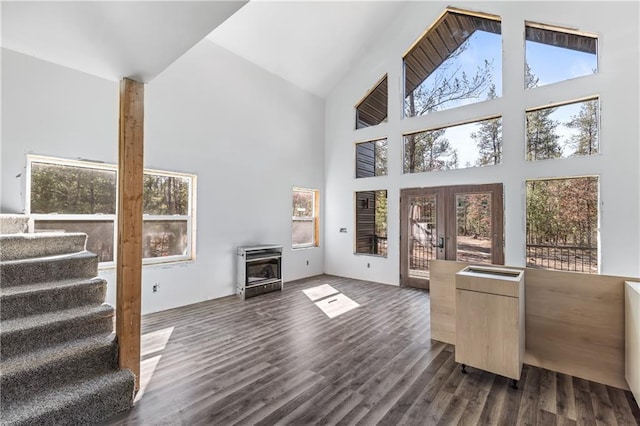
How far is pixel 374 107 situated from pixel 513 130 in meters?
2.86

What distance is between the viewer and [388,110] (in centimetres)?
624

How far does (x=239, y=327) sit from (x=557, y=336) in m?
3.45

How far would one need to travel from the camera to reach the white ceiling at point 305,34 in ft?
15.8

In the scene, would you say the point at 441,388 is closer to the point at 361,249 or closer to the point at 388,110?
the point at 361,249

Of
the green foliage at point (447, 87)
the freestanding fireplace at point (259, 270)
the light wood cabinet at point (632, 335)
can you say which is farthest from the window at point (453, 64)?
the freestanding fireplace at point (259, 270)

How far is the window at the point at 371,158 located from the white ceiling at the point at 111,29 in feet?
16.1

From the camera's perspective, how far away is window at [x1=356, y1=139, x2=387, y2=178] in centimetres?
637

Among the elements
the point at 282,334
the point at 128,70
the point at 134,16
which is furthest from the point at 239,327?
the point at 134,16

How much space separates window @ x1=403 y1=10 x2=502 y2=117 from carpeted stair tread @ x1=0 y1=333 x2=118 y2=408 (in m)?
6.04

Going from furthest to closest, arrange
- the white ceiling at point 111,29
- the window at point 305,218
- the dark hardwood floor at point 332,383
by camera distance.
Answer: the window at point 305,218, the dark hardwood floor at point 332,383, the white ceiling at point 111,29

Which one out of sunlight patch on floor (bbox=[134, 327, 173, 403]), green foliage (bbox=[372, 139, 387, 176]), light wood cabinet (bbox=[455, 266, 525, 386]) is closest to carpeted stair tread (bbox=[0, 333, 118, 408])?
sunlight patch on floor (bbox=[134, 327, 173, 403])

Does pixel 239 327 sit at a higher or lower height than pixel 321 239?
lower

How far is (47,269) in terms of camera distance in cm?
246

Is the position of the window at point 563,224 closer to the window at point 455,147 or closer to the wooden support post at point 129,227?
the window at point 455,147
